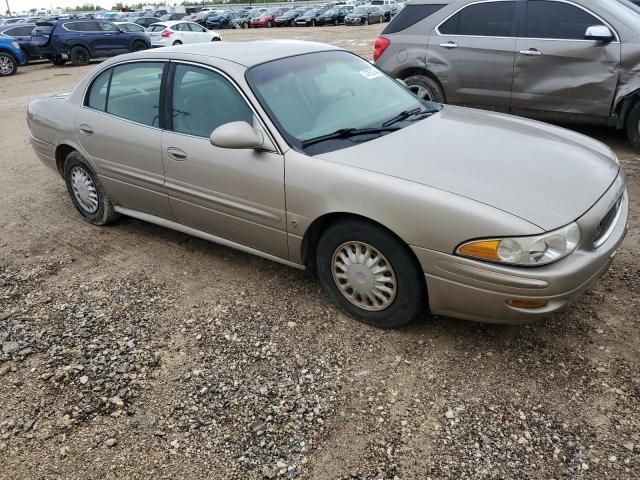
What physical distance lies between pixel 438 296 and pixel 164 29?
2321 cm

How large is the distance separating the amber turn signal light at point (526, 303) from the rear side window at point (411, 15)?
17.3 feet

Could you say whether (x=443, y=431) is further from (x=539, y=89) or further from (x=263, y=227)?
(x=539, y=89)

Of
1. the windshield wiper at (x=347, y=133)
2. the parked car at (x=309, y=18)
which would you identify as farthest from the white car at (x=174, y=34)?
the windshield wiper at (x=347, y=133)

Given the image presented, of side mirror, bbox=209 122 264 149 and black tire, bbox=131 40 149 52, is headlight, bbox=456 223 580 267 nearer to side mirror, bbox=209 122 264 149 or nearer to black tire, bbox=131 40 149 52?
side mirror, bbox=209 122 264 149

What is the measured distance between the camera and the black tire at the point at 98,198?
189 inches

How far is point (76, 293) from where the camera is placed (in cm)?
400

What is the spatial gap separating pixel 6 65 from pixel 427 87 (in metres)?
16.9

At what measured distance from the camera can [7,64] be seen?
1850cm

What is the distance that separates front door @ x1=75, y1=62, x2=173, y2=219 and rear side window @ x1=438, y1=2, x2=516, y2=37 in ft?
13.6

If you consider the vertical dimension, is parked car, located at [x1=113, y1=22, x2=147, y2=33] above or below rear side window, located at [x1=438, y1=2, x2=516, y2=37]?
below

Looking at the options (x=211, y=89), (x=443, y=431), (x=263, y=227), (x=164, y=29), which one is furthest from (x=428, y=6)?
(x=164, y=29)

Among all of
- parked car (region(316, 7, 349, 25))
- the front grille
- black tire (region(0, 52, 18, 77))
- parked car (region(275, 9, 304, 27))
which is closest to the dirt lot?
the front grille

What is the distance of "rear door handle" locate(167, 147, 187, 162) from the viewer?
3.86m

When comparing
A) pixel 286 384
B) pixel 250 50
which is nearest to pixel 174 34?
pixel 250 50
